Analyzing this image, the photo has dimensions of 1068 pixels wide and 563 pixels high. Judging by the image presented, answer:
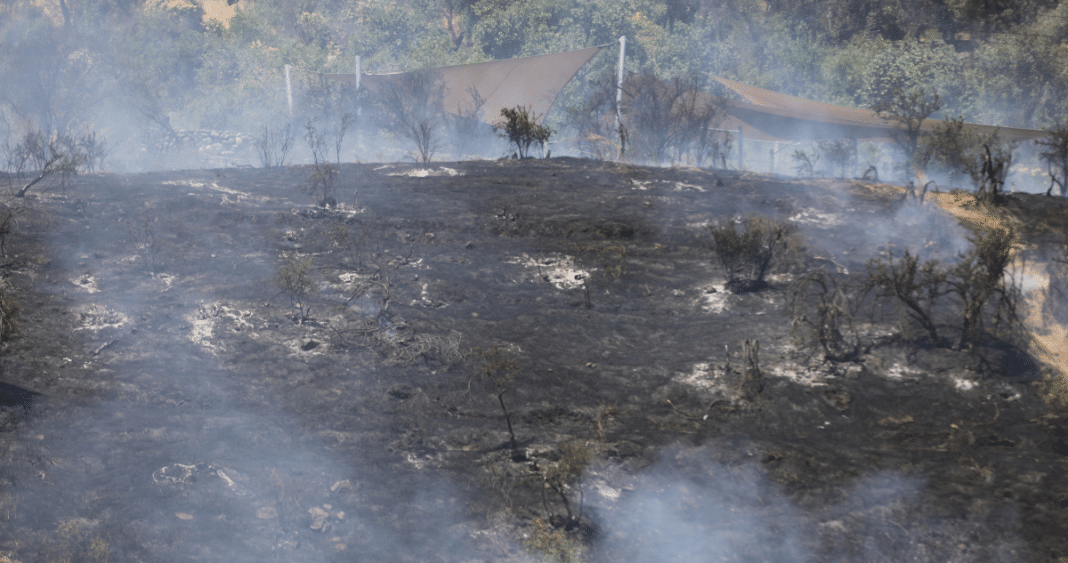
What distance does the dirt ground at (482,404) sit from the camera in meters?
4.67

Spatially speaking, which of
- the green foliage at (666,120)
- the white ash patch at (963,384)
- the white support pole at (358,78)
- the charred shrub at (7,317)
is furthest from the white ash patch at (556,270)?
the white support pole at (358,78)

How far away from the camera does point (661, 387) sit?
681cm

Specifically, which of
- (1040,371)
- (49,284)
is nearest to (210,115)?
(49,284)

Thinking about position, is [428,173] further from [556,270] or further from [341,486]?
[341,486]

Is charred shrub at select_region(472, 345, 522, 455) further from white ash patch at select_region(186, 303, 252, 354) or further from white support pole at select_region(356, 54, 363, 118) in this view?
white support pole at select_region(356, 54, 363, 118)

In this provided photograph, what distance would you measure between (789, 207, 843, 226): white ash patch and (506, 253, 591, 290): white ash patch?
13.8ft

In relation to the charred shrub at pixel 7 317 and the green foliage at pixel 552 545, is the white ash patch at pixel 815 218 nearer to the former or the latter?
the green foliage at pixel 552 545

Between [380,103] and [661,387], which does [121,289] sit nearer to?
[661,387]

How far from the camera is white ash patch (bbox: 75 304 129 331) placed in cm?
719

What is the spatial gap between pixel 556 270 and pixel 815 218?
15.7ft

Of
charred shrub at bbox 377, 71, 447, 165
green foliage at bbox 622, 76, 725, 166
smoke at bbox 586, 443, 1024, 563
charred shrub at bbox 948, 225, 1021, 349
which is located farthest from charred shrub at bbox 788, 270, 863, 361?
charred shrub at bbox 377, 71, 447, 165

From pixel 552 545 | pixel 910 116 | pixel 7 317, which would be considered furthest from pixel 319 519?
pixel 910 116

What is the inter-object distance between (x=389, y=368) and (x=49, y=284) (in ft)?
14.0

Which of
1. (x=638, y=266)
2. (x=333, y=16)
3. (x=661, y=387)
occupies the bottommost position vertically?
(x=661, y=387)
